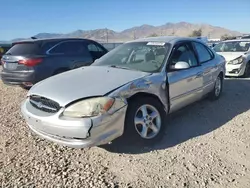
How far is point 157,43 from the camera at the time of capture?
433 cm

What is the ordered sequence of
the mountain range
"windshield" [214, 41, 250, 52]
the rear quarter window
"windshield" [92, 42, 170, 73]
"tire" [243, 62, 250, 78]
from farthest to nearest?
the mountain range → "windshield" [214, 41, 250, 52] → "tire" [243, 62, 250, 78] → the rear quarter window → "windshield" [92, 42, 170, 73]

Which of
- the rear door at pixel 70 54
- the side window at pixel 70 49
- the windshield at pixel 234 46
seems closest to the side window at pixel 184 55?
the rear door at pixel 70 54

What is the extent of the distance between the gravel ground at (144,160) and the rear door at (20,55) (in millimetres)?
2371

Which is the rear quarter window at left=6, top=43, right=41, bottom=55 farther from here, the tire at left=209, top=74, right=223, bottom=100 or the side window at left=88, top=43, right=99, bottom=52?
the tire at left=209, top=74, right=223, bottom=100

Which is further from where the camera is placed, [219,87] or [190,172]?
[219,87]

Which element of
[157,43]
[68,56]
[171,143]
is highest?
[157,43]

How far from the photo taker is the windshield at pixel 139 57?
3901mm

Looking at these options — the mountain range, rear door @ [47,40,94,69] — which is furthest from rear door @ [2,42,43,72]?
the mountain range

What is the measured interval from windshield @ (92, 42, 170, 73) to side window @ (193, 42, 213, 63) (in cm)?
101

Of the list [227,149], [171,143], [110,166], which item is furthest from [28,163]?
[227,149]

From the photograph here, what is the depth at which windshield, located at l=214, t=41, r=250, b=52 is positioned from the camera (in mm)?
9438

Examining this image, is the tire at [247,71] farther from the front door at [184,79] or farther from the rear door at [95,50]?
the rear door at [95,50]

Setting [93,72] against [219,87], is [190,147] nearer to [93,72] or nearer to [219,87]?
[93,72]

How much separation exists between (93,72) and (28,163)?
1577mm
